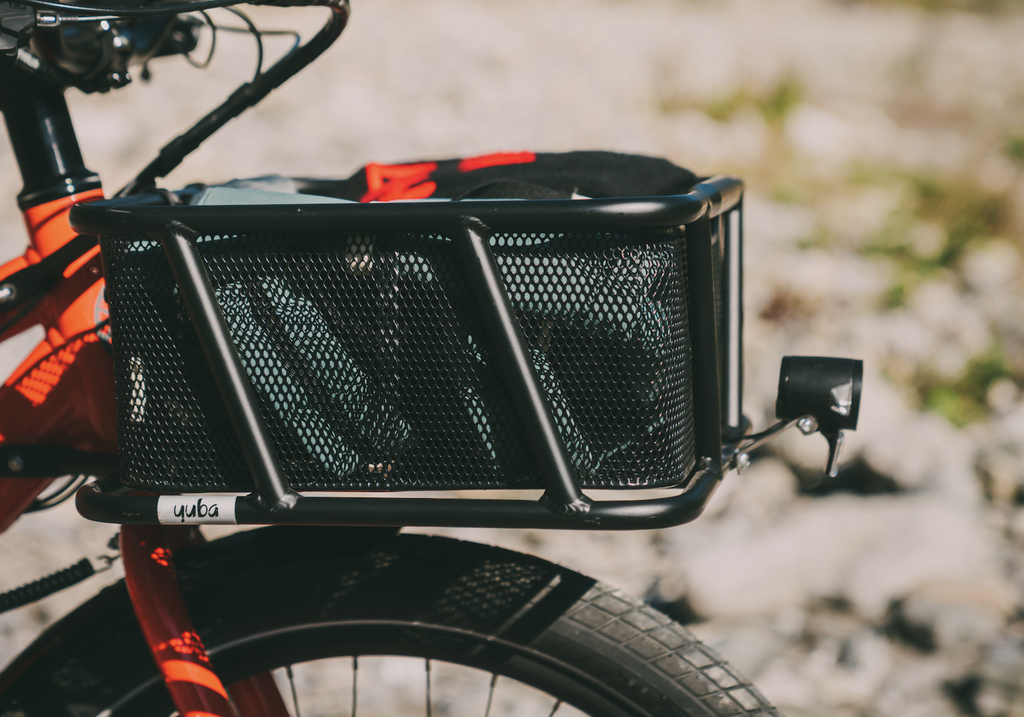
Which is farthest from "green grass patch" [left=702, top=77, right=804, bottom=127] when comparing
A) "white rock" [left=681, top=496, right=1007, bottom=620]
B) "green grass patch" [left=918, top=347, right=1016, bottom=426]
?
"white rock" [left=681, top=496, right=1007, bottom=620]

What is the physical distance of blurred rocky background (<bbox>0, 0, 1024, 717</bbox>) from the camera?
2.41 metres

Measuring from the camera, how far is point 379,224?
0.79 metres

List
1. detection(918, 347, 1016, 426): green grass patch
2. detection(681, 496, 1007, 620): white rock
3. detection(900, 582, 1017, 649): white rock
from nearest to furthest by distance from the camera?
1. detection(900, 582, 1017, 649): white rock
2. detection(681, 496, 1007, 620): white rock
3. detection(918, 347, 1016, 426): green grass patch

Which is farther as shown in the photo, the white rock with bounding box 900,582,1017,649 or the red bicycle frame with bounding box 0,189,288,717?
the white rock with bounding box 900,582,1017,649

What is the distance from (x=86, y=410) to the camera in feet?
3.52

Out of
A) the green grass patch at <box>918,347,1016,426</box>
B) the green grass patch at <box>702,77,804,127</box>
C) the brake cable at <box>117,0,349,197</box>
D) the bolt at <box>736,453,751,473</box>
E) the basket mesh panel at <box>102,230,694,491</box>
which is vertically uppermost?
the brake cable at <box>117,0,349,197</box>

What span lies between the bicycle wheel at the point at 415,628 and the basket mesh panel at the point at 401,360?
24 cm

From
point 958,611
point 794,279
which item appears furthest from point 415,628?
point 794,279

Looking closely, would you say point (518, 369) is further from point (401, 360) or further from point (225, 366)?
point (225, 366)

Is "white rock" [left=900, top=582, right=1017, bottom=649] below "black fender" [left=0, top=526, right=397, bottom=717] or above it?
below

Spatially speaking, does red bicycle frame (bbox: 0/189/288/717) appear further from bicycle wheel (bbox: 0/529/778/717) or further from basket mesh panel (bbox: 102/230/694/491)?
basket mesh panel (bbox: 102/230/694/491)

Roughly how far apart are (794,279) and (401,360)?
4.30 metres

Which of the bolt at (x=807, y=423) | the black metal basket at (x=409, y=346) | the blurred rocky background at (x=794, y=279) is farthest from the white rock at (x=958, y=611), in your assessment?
the black metal basket at (x=409, y=346)

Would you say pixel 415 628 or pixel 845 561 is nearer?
pixel 415 628
